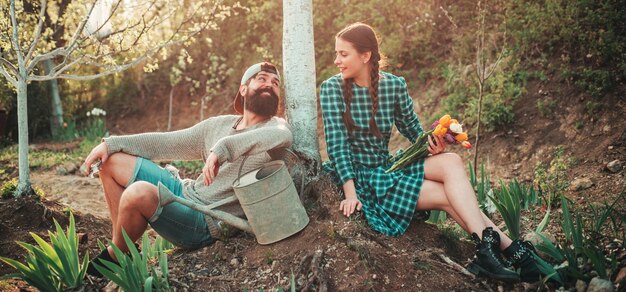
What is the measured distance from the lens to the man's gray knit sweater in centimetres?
267

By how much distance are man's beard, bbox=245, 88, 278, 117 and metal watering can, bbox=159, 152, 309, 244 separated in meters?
0.45

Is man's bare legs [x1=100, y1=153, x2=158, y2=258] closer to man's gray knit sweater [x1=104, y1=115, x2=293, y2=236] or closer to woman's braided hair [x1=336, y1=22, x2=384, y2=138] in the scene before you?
man's gray knit sweater [x1=104, y1=115, x2=293, y2=236]

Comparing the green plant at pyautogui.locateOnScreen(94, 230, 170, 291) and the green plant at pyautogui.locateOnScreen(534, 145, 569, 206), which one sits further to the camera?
the green plant at pyautogui.locateOnScreen(534, 145, 569, 206)

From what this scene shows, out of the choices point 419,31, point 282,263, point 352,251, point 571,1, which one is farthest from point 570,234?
point 419,31

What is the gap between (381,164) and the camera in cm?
307

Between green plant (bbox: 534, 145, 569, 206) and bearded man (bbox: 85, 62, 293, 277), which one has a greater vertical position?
bearded man (bbox: 85, 62, 293, 277)

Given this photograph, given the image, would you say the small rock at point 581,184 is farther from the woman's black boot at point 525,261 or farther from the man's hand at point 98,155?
the man's hand at point 98,155

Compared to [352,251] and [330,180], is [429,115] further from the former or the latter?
[352,251]

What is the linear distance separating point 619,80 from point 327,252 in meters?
3.77

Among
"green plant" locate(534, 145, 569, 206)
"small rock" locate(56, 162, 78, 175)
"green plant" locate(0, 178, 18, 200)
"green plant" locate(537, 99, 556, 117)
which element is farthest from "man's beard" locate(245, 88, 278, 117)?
"small rock" locate(56, 162, 78, 175)

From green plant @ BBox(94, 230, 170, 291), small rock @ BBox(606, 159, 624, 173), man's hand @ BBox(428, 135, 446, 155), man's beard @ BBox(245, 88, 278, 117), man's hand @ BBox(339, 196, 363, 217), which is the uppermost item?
man's beard @ BBox(245, 88, 278, 117)

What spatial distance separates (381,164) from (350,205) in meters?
0.45

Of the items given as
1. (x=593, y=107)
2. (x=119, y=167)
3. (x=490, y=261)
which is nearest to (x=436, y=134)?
(x=490, y=261)

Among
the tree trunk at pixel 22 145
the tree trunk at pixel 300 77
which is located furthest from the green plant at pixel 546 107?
the tree trunk at pixel 22 145
